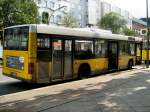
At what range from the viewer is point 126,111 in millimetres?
8117

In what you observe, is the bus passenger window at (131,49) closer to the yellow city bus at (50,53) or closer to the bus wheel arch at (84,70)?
the yellow city bus at (50,53)

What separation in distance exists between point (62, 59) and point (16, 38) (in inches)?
86.3

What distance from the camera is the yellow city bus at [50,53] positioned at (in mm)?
12484

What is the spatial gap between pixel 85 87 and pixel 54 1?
5355 centimetres

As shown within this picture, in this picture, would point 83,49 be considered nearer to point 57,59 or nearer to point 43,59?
point 57,59

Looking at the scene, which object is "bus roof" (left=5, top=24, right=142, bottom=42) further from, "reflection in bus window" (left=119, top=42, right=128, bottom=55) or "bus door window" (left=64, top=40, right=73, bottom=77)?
"reflection in bus window" (left=119, top=42, right=128, bottom=55)

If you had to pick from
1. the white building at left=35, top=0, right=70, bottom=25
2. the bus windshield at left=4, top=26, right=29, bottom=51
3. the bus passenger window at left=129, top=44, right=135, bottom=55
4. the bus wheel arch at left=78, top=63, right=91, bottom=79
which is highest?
the white building at left=35, top=0, right=70, bottom=25

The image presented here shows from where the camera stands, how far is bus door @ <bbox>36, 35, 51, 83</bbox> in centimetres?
1268

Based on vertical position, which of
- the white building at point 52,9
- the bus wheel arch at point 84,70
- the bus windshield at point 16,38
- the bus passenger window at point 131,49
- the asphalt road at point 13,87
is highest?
the white building at point 52,9

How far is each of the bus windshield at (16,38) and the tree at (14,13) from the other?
77.5 feet

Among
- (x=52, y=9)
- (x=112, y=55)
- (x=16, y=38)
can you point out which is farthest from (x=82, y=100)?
(x=52, y=9)

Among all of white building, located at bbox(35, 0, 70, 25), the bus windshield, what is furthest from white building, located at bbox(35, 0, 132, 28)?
the bus windshield

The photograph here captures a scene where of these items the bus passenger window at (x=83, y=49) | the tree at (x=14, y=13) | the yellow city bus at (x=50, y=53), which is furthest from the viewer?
the tree at (x=14, y=13)

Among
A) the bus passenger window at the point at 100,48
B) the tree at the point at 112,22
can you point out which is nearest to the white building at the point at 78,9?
the tree at the point at 112,22
